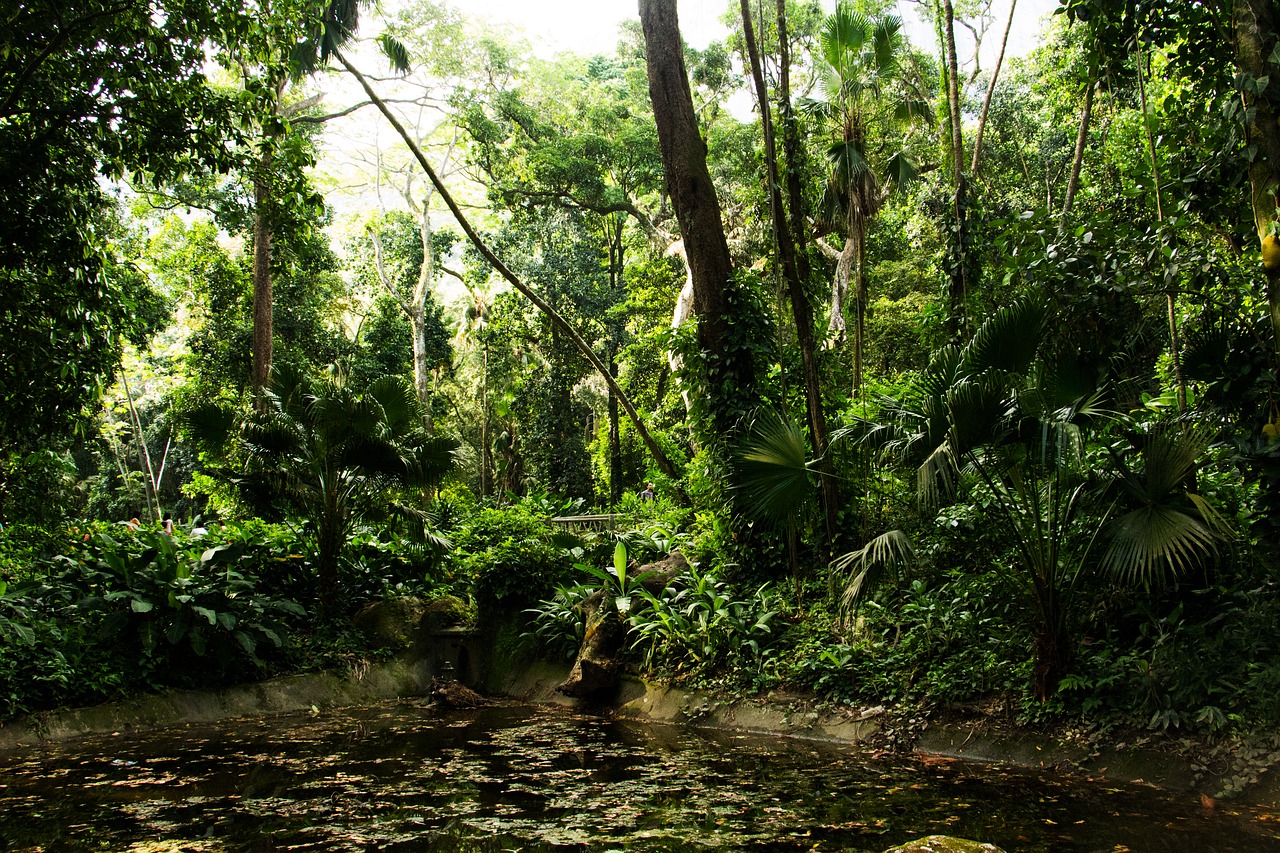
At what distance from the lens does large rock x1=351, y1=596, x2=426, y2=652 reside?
30.5 ft

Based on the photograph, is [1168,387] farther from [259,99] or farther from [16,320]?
[16,320]

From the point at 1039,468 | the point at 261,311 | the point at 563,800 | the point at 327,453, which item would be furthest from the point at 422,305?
the point at 563,800

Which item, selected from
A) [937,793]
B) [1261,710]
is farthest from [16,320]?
[1261,710]

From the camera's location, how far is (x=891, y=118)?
49.4 ft

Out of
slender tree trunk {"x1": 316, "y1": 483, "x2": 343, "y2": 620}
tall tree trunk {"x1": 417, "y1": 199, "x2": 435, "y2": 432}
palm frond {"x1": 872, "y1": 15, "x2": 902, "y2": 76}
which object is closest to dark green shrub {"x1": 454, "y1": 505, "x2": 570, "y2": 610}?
slender tree trunk {"x1": 316, "y1": 483, "x2": 343, "y2": 620}

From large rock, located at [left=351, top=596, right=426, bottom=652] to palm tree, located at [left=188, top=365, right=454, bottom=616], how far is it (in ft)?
1.53

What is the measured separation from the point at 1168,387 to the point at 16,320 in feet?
30.3

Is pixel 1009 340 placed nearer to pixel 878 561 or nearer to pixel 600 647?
pixel 878 561

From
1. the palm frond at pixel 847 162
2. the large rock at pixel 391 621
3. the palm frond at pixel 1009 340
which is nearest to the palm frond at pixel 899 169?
the palm frond at pixel 847 162

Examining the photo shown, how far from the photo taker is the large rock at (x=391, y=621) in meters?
9.28

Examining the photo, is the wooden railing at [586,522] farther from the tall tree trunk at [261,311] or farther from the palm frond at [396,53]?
the palm frond at [396,53]

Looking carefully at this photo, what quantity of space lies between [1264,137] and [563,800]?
4.87m

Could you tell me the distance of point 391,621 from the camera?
9.42 metres

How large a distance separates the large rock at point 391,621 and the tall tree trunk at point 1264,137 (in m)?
8.48
